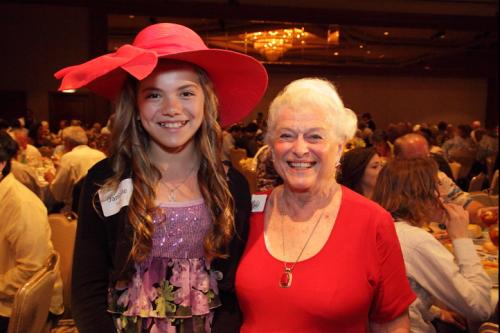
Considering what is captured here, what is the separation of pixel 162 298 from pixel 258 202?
1.44 feet

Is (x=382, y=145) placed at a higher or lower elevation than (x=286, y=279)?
higher

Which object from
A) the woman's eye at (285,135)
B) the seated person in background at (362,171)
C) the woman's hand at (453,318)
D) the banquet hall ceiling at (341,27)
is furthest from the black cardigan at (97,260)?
the banquet hall ceiling at (341,27)

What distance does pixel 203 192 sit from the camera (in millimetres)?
1581

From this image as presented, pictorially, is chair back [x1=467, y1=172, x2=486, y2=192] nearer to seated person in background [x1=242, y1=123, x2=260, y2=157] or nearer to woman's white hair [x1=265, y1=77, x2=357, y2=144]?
seated person in background [x1=242, y1=123, x2=260, y2=157]

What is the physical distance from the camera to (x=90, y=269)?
147 centimetres

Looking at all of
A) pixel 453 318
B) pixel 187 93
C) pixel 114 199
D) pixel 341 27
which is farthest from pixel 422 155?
pixel 341 27

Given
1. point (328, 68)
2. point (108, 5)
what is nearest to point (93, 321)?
point (108, 5)

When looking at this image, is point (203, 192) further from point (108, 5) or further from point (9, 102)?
point (9, 102)

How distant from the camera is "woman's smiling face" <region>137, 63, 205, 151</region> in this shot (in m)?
1.45

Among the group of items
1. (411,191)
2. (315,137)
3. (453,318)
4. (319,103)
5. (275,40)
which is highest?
(275,40)

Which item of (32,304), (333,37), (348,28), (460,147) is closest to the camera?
(32,304)

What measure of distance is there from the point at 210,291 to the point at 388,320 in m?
0.54

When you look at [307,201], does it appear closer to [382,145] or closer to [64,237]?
[64,237]

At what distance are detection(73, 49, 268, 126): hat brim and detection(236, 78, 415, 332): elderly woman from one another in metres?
0.19
